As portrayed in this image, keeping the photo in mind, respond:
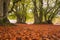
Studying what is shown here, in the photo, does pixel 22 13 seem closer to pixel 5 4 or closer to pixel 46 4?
pixel 46 4

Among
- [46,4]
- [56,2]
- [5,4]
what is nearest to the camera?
[5,4]

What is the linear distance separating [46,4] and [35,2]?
2591 mm

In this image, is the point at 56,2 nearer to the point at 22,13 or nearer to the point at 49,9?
the point at 49,9

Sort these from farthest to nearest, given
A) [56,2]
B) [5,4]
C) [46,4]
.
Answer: [46,4]
[56,2]
[5,4]

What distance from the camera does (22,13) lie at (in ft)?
90.1

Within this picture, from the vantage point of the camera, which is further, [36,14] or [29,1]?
[29,1]

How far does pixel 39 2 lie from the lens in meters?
25.1

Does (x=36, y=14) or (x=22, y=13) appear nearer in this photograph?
(x=36, y=14)

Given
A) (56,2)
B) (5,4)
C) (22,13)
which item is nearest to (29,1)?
(22,13)

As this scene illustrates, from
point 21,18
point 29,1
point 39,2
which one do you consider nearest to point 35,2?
point 39,2

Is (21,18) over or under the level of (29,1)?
under

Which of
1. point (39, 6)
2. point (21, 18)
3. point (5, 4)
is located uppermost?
point (5, 4)

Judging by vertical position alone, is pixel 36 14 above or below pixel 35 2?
below

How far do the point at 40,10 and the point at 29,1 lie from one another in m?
3.16
